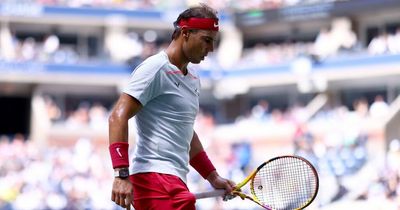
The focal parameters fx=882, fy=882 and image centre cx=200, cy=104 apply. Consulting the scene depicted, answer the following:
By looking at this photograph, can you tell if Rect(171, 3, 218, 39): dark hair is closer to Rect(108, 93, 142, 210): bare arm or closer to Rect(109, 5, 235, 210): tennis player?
Rect(109, 5, 235, 210): tennis player

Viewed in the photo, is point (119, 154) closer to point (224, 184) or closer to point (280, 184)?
point (224, 184)

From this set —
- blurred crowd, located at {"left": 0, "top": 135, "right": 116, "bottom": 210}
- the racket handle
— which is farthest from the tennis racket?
blurred crowd, located at {"left": 0, "top": 135, "right": 116, "bottom": 210}

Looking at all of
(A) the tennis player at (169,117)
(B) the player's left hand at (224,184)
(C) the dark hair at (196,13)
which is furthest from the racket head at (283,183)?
(C) the dark hair at (196,13)

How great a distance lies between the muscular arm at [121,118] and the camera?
4434 mm

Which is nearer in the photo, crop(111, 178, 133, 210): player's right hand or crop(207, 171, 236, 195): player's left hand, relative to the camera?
crop(111, 178, 133, 210): player's right hand

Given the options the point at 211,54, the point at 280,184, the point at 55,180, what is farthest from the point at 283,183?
the point at 211,54

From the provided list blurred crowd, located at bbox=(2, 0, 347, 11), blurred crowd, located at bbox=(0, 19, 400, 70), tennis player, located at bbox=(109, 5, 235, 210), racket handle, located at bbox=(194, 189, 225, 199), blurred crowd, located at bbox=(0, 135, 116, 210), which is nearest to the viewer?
tennis player, located at bbox=(109, 5, 235, 210)

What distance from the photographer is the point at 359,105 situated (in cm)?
2338

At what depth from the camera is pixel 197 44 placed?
15.4 ft

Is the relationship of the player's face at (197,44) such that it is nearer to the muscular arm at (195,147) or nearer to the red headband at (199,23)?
the red headband at (199,23)

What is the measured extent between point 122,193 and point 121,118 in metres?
0.39

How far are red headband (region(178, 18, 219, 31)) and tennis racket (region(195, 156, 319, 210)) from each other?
0.96 m

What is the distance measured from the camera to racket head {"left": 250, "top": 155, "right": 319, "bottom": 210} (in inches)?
203

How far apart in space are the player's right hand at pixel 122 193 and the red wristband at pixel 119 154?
100 mm
